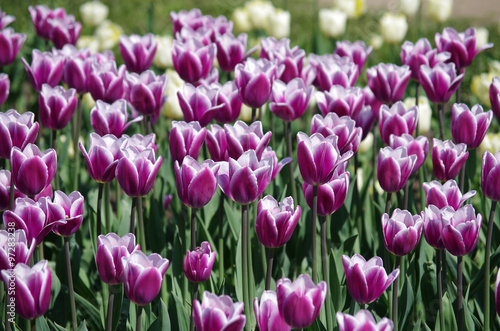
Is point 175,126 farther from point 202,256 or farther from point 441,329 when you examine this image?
point 441,329

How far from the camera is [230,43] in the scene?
256cm

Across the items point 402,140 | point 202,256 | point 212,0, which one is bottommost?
Answer: point 212,0

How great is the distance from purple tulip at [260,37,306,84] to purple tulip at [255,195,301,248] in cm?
94

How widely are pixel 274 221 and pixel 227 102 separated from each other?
2.48 ft

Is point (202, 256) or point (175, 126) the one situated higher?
point (175, 126)

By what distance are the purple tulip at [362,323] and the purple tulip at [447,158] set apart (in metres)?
0.73

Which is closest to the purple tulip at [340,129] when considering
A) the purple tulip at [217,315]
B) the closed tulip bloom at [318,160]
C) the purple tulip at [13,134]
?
the closed tulip bloom at [318,160]

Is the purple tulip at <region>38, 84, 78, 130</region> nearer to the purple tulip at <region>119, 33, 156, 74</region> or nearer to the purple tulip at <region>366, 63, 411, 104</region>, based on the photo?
A: the purple tulip at <region>119, 33, 156, 74</region>

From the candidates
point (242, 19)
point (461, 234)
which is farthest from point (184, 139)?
point (242, 19)

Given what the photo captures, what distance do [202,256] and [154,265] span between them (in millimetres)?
158

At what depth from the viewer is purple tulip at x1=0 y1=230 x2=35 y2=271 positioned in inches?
52.5

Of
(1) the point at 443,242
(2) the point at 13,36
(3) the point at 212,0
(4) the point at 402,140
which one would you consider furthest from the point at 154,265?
(3) the point at 212,0

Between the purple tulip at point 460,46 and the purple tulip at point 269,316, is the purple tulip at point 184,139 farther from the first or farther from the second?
the purple tulip at point 460,46

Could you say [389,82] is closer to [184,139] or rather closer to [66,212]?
[184,139]
